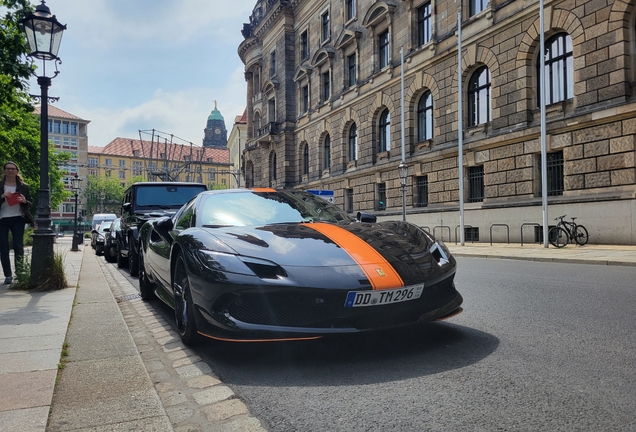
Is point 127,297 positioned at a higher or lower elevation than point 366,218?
lower

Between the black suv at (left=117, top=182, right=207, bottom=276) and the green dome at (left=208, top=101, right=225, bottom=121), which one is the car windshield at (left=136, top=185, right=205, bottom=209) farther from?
the green dome at (left=208, top=101, right=225, bottom=121)

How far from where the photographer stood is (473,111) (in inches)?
943

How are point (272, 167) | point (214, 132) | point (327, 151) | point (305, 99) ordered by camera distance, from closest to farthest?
point (327, 151) < point (305, 99) < point (272, 167) < point (214, 132)

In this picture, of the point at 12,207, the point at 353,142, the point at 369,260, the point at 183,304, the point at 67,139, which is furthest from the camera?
the point at 67,139

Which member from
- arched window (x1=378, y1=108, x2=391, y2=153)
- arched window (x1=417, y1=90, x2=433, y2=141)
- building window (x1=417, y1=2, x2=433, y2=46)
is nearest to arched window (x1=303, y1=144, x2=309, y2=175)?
arched window (x1=378, y1=108, x2=391, y2=153)

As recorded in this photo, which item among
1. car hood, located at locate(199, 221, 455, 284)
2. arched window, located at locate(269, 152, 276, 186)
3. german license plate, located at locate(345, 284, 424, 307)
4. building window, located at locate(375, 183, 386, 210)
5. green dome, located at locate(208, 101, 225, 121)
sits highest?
green dome, located at locate(208, 101, 225, 121)

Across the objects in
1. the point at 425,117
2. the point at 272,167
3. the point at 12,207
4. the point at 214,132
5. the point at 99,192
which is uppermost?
the point at 214,132

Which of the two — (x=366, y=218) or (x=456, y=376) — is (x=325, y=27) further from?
(x=456, y=376)

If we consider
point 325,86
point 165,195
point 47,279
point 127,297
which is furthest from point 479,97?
point 47,279

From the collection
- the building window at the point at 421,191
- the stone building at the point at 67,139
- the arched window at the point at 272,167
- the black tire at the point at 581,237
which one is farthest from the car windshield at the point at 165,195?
the stone building at the point at 67,139

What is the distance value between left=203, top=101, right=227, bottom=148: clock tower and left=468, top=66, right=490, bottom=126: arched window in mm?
128761

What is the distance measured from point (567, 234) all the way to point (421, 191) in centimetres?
1076

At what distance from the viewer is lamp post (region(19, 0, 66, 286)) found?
7.57 m

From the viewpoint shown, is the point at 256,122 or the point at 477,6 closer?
the point at 477,6
